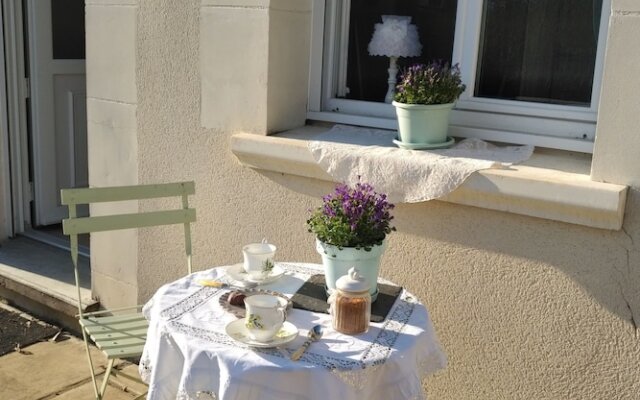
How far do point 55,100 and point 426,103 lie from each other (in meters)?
3.55

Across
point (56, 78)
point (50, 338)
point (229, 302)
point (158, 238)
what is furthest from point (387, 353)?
point (56, 78)

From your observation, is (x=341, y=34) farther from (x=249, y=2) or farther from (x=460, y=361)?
(x=460, y=361)

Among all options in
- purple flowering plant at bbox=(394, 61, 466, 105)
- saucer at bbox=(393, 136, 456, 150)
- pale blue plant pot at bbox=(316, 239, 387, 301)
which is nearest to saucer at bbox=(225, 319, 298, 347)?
pale blue plant pot at bbox=(316, 239, 387, 301)

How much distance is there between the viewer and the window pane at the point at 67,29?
221 inches

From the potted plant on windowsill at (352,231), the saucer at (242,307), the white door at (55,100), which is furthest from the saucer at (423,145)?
the white door at (55,100)

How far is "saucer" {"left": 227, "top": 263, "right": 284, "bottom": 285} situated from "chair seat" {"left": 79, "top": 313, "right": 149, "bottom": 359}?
580 mm

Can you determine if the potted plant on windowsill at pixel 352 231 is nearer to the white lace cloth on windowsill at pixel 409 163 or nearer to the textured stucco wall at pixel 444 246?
the white lace cloth on windowsill at pixel 409 163

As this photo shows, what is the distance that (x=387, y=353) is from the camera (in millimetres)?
2205

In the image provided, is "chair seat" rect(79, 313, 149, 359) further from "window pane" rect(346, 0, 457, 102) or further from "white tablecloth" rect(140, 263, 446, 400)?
"window pane" rect(346, 0, 457, 102)

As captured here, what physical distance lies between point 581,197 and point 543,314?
513 mm

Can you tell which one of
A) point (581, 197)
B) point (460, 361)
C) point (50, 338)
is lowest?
point (50, 338)

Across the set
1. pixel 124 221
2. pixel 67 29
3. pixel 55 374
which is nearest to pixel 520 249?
pixel 124 221

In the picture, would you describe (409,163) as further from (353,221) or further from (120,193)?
(120,193)

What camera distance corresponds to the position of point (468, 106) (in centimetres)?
338
